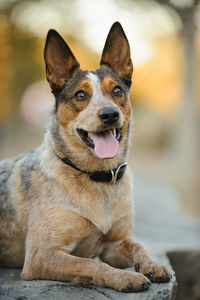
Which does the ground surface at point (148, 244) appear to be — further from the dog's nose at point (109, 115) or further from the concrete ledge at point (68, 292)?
the dog's nose at point (109, 115)

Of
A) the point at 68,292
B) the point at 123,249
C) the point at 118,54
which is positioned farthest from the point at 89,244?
the point at 118,54

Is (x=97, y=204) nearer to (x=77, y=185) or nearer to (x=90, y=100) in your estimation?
(x=77, y=185)

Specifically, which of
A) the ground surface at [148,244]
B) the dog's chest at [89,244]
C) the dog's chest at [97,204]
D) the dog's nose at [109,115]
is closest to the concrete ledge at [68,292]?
the ground surface at [148,244]

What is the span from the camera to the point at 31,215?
3506 millimetres

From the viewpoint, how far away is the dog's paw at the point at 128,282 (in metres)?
2.93

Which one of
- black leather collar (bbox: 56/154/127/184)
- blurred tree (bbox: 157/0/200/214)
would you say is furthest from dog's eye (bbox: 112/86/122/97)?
blurred tree (bbox: 157/0/200/214)

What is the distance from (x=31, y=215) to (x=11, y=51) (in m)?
12.7

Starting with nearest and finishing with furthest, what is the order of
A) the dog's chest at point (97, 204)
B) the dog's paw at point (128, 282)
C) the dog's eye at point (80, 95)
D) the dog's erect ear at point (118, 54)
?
the dog's paw at point (128, 282)
the dog's chest at point (97, 204)
the dog's eye at point (80, 95)
the dog's erect ear at point (118, 54)

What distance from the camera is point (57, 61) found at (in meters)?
3.79

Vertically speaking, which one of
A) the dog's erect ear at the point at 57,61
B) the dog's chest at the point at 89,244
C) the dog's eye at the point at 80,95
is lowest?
the dog's chest at the point at 89,244

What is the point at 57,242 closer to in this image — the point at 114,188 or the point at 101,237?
the point at 101,237

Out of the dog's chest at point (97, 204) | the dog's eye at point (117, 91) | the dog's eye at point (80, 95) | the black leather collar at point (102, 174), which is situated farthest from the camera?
the dog's eye at point (117, 91)

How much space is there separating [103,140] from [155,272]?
125 cm

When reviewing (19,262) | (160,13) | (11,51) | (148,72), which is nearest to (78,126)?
(19,262)
